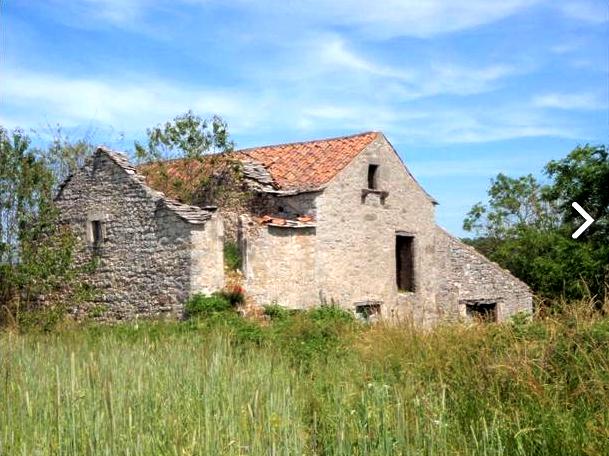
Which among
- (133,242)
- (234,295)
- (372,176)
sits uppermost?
(372,176)

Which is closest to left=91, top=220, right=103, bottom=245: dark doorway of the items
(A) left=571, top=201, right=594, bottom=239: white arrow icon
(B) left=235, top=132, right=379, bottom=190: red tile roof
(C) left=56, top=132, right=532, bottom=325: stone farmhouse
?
(C) left=56, top=132, right=532, bottom=325: stone farmhouse

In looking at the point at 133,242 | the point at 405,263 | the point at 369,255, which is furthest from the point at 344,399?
the point at 405,263

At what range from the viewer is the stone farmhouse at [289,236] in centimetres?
1488

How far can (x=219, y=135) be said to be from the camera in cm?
1786

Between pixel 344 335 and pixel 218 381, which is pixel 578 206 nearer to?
pixel 344 335

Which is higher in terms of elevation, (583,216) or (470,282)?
(583,216)

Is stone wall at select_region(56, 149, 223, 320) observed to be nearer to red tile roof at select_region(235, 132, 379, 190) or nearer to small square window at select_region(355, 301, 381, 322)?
red tile roof at select_region(235, 132, 379, 190)

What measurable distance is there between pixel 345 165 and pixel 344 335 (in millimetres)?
6959

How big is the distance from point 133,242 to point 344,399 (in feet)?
35.8

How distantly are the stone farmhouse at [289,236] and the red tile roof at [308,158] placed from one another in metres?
0.03

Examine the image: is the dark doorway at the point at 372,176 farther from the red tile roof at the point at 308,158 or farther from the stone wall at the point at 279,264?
the stone wall at the point at 279,264

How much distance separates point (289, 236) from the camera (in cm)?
1588

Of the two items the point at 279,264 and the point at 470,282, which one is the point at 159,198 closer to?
the point at 279,264

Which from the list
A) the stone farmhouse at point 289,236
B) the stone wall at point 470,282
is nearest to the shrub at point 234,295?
the stone farmhouse at point 289,236
